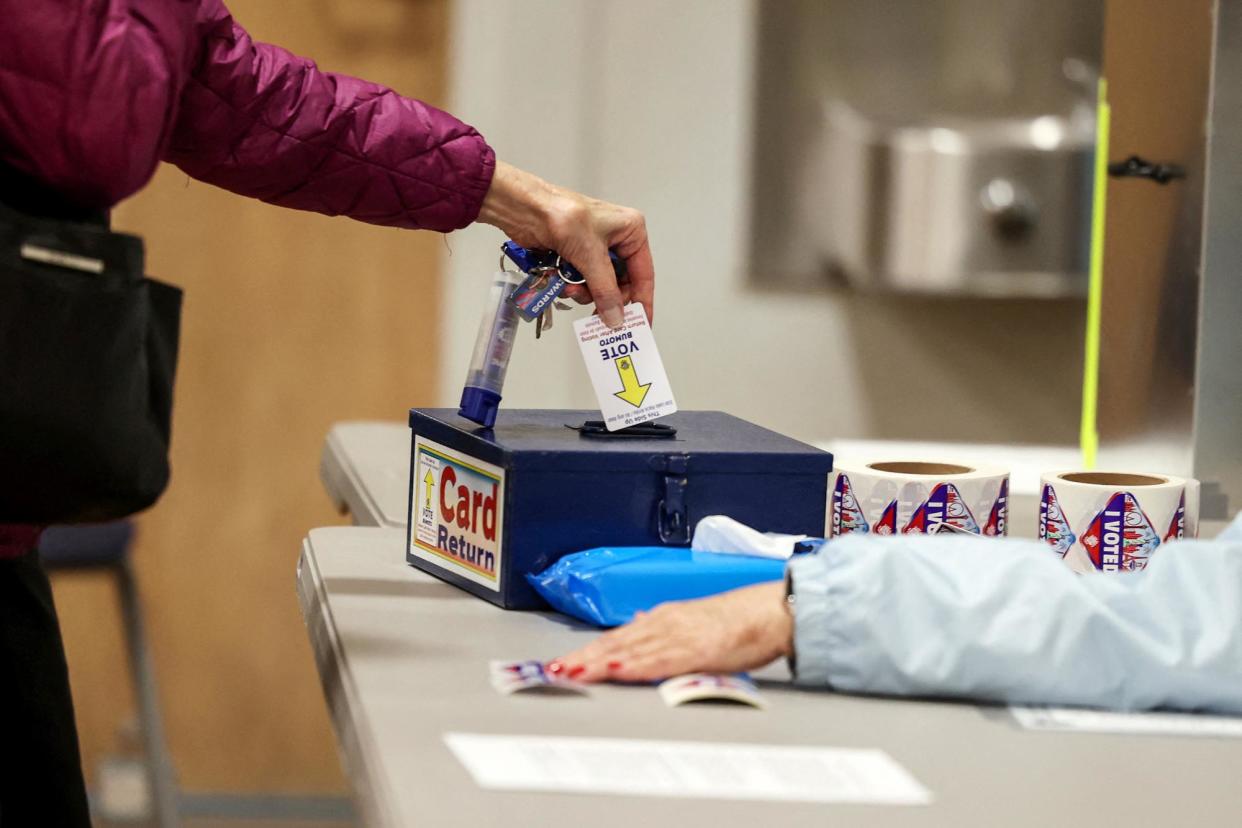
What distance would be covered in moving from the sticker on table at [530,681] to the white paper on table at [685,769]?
0.08m

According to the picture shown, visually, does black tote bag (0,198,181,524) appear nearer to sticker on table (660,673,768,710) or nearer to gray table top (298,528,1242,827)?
gray table top (298,528,1242,827)

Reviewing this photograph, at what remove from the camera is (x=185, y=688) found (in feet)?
10.7

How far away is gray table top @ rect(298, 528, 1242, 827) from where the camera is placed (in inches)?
28.3

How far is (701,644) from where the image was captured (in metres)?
0.93

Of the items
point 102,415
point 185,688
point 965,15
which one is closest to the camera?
point 102,415

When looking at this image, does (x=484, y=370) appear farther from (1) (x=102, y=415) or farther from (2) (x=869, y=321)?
(2) (x=869, y=321)

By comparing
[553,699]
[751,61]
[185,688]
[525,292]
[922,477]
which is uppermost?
[751,61]

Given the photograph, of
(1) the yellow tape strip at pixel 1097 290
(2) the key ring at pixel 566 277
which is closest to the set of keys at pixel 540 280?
(2) the key ring at pixel 566 277

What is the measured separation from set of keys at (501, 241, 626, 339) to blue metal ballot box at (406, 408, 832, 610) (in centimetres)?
9

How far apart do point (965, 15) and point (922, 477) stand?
2.06 metres

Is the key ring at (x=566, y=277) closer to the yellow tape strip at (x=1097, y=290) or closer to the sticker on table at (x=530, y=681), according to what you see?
the sticker on table at (x=530, y=681)

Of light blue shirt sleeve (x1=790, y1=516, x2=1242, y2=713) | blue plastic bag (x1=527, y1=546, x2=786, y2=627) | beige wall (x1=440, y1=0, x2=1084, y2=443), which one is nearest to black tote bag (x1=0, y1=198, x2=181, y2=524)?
blue plastic bag (x1=527, y1=546, x2=786, y2=627)

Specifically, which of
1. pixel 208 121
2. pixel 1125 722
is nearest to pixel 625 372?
pixel 208 121

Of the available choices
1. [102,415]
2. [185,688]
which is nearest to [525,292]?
[102,415]
